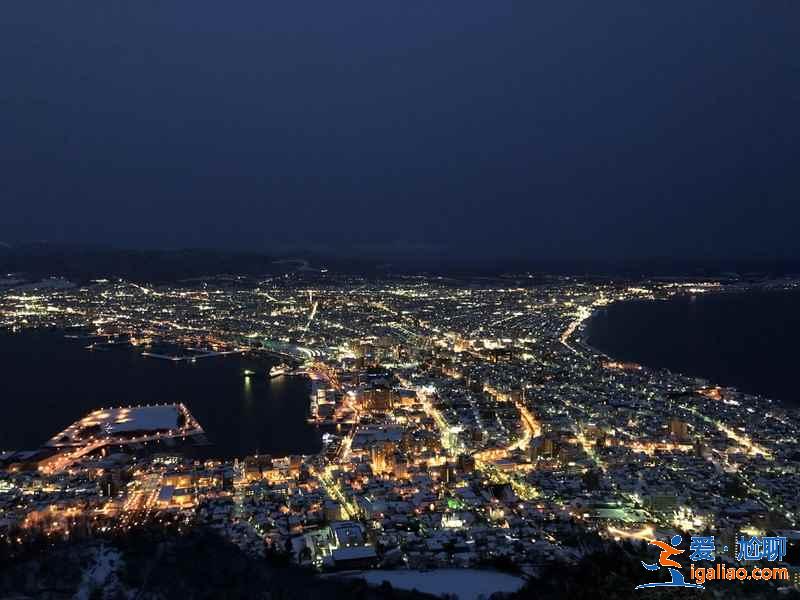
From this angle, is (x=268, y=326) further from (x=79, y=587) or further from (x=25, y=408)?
(x=79, y=587)

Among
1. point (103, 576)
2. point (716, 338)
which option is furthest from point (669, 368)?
point (103, 576)

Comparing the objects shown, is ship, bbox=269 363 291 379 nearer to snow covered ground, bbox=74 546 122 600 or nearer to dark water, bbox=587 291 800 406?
dark water, bbox=587 291 800 406

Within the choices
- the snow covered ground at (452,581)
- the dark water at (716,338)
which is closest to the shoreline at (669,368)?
the dark water at (716,338)

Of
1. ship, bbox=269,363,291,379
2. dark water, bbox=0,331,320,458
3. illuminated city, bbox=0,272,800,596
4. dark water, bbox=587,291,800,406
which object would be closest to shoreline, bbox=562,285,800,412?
dark water, bbox=587,291,800,406

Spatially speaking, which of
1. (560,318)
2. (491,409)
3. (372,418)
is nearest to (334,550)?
(372,418)

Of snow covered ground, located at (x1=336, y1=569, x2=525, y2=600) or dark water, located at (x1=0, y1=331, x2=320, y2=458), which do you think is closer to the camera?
snow covered ground, located at (x1=336, y1=569, x2=525, y2=600)

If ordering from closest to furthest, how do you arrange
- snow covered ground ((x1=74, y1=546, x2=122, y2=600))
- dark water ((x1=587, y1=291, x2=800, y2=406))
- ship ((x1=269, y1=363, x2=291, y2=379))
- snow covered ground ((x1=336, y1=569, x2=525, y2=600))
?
snow covered ground ((x1=74, y1=546, x2=122, y2=600)) < snow covered ground ((x1=336, y1=569, x2=525, y2=600)) < dark water ((x1=587, y1=291, x2=800, y2=406)) < ship ((x1=269, y1=363, x2=291, y2=379))

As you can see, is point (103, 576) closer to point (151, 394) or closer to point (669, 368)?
point (151, 394)

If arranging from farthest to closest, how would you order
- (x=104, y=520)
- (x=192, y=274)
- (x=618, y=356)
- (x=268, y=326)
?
(x=192, y=274), (x=268, y=326), (x=618, y=356), (x=104, y=520)
